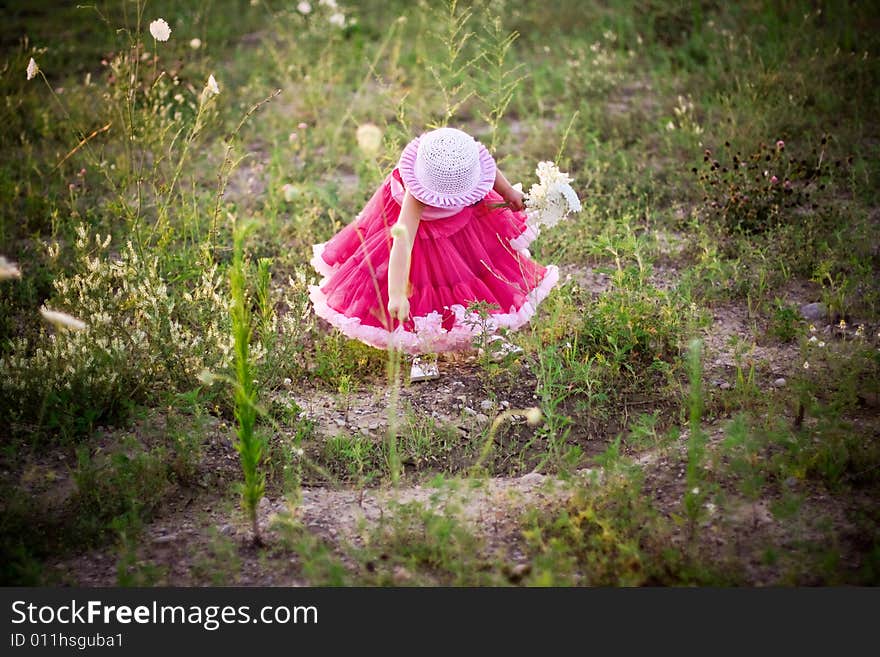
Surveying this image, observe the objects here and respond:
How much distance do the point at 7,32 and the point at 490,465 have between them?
6.39 meters

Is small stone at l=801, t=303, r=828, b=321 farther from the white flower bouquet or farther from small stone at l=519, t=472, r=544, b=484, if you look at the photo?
small stone at l=519, t=472, r=544, b=484

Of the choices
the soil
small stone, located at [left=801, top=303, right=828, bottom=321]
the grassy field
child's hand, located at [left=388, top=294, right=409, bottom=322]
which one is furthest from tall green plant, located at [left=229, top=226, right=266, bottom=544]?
small stone, located at [left=801, top=303, right=828, bottom=321]

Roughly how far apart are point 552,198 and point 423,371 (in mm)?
953

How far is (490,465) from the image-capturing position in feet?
10.5

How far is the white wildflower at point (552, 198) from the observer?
330 centimetres

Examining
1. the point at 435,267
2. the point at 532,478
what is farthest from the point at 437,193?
the point at 532,478

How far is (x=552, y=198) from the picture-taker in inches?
130

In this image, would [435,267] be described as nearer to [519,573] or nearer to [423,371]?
[423,371]

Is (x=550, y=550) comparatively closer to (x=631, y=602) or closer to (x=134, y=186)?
(x=631, y=602)

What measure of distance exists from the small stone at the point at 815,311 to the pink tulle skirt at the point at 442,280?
4.03 ft

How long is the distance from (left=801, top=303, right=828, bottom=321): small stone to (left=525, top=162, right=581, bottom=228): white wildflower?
1.43m

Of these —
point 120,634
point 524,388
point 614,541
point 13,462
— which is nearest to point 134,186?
point 13,462

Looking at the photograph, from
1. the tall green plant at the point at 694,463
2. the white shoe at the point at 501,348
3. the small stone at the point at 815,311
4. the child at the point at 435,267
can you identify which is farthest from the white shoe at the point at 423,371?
the small stone at the point at 815,311

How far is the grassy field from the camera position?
2678 mm
